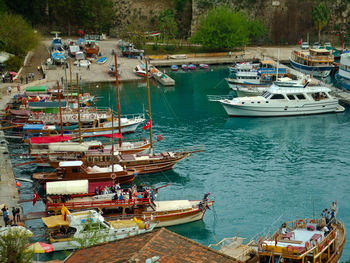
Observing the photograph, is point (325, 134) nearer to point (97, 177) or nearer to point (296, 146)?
point (296, 146)

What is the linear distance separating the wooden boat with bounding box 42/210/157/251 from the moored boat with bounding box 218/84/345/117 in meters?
35.6

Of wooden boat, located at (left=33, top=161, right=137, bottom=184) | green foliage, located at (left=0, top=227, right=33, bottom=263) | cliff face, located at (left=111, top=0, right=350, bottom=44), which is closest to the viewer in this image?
green foliage, located at (left=0, top=227, right=33, bottom=263)

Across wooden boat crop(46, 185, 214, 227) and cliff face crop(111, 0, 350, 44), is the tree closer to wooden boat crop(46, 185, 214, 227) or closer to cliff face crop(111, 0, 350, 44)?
cliff face crop(111, 0, 350, 44)

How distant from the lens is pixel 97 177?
51.4 meters

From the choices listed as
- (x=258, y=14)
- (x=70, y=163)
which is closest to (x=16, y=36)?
(x=258, y=14)

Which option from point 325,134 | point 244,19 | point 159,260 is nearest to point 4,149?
point 325,134

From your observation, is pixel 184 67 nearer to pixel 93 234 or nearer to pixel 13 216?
pixel 13 216

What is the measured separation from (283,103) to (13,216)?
1644 inches

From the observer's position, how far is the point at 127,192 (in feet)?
153

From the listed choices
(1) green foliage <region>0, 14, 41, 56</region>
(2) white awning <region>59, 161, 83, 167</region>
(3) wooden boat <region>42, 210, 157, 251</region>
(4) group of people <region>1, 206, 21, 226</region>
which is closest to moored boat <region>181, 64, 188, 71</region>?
(1) green foliage <region>0, 14, 41, 56</region>

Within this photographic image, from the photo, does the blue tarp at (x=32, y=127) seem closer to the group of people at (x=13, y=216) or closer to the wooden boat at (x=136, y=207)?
the wooden boat at (x=136, y=207)

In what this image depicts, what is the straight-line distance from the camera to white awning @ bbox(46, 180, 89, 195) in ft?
149

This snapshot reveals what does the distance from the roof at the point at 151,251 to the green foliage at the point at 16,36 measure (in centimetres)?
7079

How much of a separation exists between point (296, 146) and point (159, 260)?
42.4 metres
